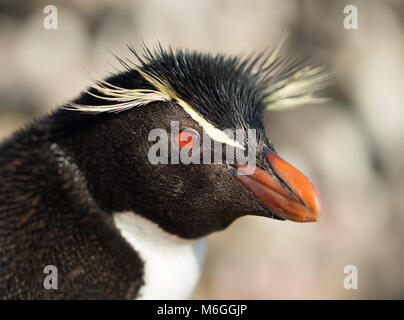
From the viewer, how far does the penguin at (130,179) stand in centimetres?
161

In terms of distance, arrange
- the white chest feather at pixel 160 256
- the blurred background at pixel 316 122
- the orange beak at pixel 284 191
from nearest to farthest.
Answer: the orange beak at pixel 284 191 < the white chest feather at pixel 160 256 < the blurred background at pixel 316 122

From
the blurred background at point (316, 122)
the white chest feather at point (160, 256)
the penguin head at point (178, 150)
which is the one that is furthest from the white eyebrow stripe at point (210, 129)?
the blurred background at point (316, 122)

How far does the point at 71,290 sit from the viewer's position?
1.70 meters

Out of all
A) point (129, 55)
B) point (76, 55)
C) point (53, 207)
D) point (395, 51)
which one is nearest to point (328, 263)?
point (395, 51)

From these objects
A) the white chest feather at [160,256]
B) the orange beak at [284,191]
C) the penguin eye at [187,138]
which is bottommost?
the white chest feather at [160,256]

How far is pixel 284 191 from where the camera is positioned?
5.03ft

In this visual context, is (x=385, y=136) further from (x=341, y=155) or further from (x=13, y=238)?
(x=13, y=238)

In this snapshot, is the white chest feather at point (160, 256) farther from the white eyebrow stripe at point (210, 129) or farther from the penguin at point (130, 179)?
the white eyebrow stripe at point (210, 129)

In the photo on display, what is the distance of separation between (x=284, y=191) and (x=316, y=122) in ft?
9.55

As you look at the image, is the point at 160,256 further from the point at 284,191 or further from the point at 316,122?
the point at 316,122

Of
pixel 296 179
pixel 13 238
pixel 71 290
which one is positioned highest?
pixel 296 179

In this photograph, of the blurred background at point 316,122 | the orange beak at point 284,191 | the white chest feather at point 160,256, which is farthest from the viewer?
the blurred background at point 316,122

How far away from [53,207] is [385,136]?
314 cm
